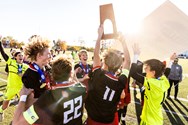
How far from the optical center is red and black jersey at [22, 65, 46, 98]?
124 inches

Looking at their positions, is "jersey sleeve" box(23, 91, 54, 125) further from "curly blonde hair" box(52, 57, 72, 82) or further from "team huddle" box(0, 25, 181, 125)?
"curly blonde hair" box(52, 57, 72, 82)

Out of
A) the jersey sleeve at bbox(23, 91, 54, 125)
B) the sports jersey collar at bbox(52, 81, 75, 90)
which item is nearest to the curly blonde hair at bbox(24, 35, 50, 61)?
the sports jersey collar at bbox(52, 81, 75, 90)

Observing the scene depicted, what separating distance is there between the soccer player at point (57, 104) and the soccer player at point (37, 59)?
644mm

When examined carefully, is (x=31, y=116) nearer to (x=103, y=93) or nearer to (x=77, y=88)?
(x=77, y=88)

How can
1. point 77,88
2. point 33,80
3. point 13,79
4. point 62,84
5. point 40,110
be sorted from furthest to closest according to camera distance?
point 13,79 → point 33,80 → point 77,88 → point 62,84 → point 40,110

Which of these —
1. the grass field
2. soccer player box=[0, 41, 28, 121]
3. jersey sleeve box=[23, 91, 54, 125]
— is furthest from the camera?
the grass field

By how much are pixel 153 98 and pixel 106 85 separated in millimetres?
1155

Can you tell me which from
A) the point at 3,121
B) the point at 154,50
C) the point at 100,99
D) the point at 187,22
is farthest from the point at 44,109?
the point at 3,121

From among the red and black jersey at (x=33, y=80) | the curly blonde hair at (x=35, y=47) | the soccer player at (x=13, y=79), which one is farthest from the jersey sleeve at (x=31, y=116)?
the soccer player at (x=13, y=79)

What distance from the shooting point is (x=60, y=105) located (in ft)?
8.18

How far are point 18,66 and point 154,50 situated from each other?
526 cm

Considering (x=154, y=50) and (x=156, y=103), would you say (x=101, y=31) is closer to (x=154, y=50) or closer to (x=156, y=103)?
(x=154, y=50)

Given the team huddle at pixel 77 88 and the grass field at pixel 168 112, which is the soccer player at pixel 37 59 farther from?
the grass field at pixel 168 112

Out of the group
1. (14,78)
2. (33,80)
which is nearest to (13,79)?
(14,78)
